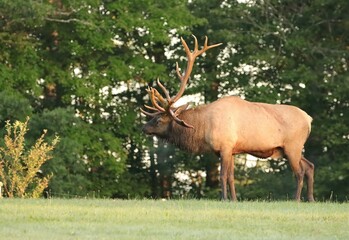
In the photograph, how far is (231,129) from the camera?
21891mm

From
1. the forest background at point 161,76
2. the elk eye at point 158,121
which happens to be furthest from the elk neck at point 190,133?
the forest background at point 161,76

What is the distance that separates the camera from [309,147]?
128ft

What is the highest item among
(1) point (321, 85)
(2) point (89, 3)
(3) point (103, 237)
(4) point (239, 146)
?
(2) point (89, 3)

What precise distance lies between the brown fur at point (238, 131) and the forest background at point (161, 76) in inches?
506

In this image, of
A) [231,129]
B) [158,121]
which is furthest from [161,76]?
[231,129]

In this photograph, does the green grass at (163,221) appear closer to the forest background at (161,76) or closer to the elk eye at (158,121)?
the elk eye at (158,121)

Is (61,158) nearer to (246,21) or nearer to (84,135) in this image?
(84,135)

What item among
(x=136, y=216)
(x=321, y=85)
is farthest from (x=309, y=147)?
(x=136, y=216)

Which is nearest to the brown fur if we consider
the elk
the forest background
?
the elk

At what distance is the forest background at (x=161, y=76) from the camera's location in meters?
36.9

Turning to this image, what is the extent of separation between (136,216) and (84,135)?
886 inches

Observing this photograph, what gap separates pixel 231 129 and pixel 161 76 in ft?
56.7

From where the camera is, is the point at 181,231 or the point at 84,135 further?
the point at 84,135

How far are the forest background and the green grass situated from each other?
60.2 ft
